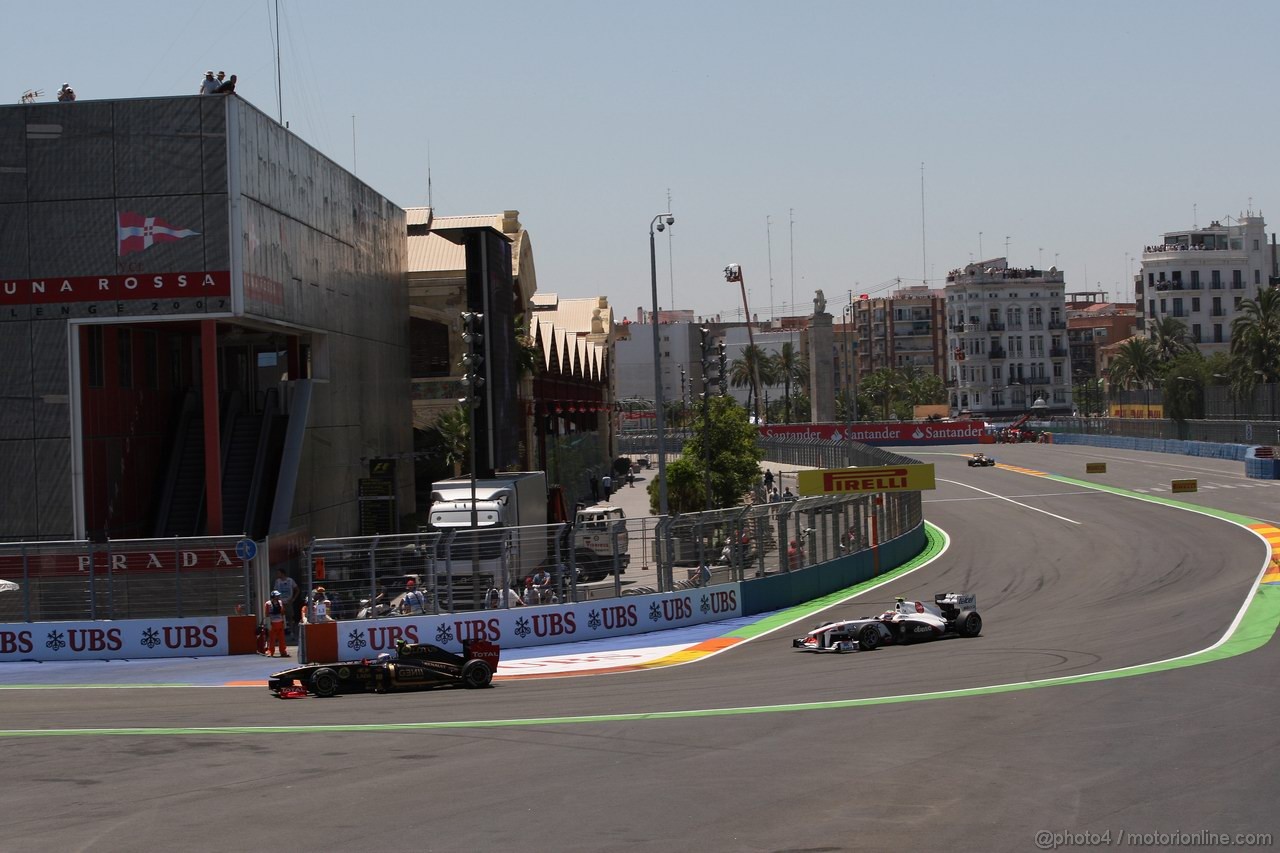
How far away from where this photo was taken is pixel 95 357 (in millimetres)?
35438

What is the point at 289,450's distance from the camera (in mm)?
38500

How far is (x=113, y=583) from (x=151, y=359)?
13178 millimetres

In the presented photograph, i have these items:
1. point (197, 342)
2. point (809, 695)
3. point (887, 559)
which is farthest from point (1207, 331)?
point (809, 695)

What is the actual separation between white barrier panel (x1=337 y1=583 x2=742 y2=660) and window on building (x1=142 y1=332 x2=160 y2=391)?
16123 mm

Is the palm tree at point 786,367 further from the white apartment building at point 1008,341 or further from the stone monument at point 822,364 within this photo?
the stone monument at point 822,364

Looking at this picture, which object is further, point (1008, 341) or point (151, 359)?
point (1008, 341)

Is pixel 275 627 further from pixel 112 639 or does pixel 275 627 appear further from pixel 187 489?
pixel 187 489

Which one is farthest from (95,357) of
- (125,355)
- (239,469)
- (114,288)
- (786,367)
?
(786,367)

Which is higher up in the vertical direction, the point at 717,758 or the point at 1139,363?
the point at 1139,363

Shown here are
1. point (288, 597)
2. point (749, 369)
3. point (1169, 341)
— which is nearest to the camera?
point (288, 597)

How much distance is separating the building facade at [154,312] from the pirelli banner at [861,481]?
51.4ft

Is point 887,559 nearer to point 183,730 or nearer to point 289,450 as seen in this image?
point 289,450

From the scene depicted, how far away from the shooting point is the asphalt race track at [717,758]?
1206 centimetres

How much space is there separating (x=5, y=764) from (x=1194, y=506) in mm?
51146
